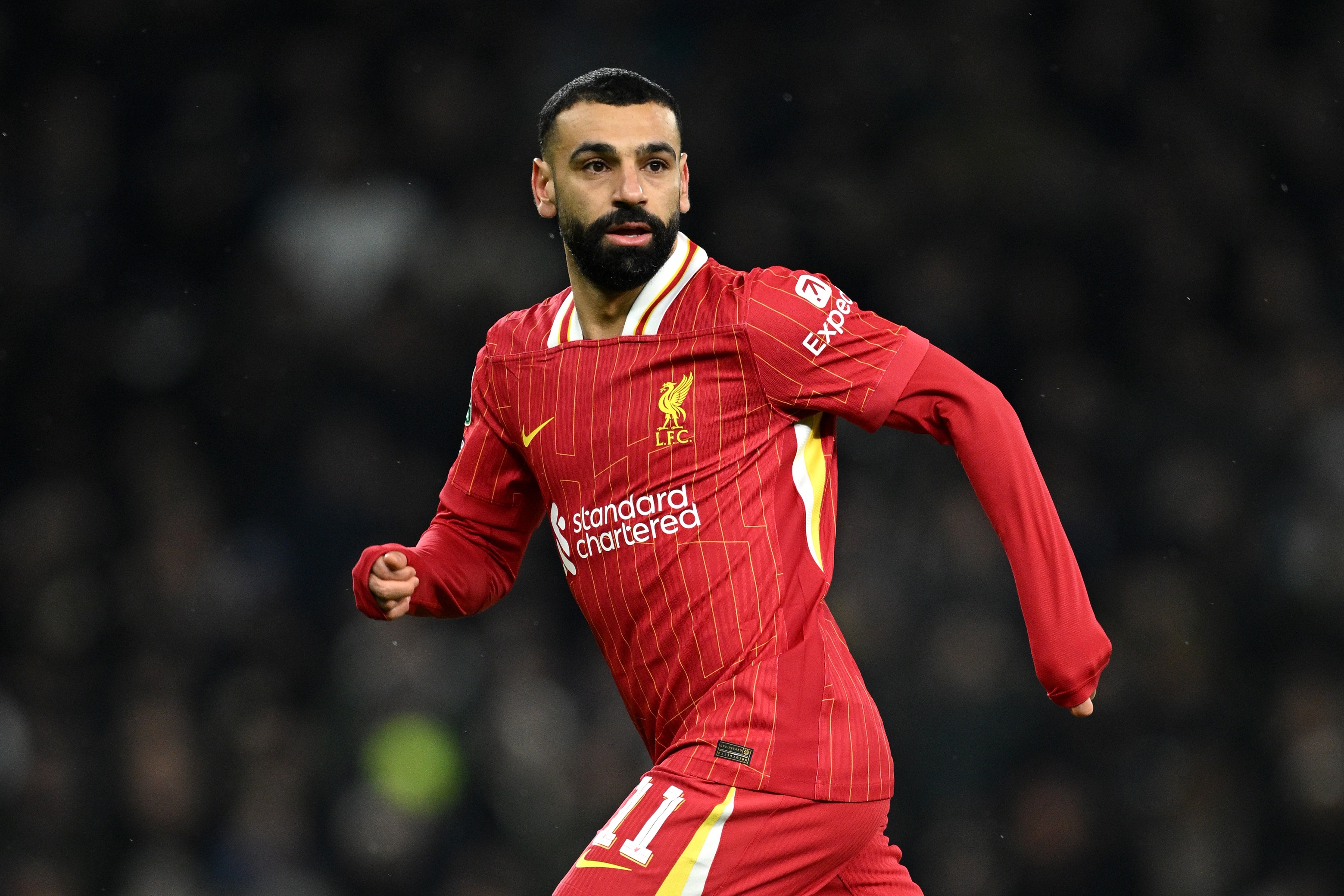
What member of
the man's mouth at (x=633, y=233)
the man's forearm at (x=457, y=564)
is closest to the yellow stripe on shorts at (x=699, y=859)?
the man's forearm at (x=457, y=564)

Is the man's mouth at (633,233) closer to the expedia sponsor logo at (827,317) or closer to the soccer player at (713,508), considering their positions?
the soccer player at (713,508)

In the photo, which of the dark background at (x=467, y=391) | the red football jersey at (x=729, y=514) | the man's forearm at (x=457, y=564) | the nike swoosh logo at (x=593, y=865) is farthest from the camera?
the dark background at (x=467, y=391)

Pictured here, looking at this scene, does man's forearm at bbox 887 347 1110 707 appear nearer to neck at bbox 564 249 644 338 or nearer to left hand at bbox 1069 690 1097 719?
left hand at bbox 1069 690 1097 719

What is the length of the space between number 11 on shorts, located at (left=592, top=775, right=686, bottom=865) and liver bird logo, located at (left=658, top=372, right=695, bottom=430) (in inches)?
20.5

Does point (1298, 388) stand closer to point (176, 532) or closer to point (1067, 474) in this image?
point (1067, 474)

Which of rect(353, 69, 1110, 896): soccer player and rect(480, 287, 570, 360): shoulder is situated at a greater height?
rect(480, 287, 570, 360): shoulder

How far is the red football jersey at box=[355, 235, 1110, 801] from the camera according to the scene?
6.43 ft

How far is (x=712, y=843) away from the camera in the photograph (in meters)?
1.88

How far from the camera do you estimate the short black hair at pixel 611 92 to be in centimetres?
216

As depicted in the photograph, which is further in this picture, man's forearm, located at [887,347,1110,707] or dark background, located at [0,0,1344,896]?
dark background, located at [0,0,1344,896]

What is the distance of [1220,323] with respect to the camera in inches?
183

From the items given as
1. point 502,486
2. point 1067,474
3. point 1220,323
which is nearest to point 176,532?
point 502,486

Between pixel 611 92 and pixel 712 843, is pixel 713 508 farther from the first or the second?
pixel 611 92

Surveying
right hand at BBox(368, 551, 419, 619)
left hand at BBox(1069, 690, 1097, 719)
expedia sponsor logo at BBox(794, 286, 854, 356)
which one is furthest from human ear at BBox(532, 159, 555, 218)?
left hand at BBox(1069, 690, 1097, 719)
